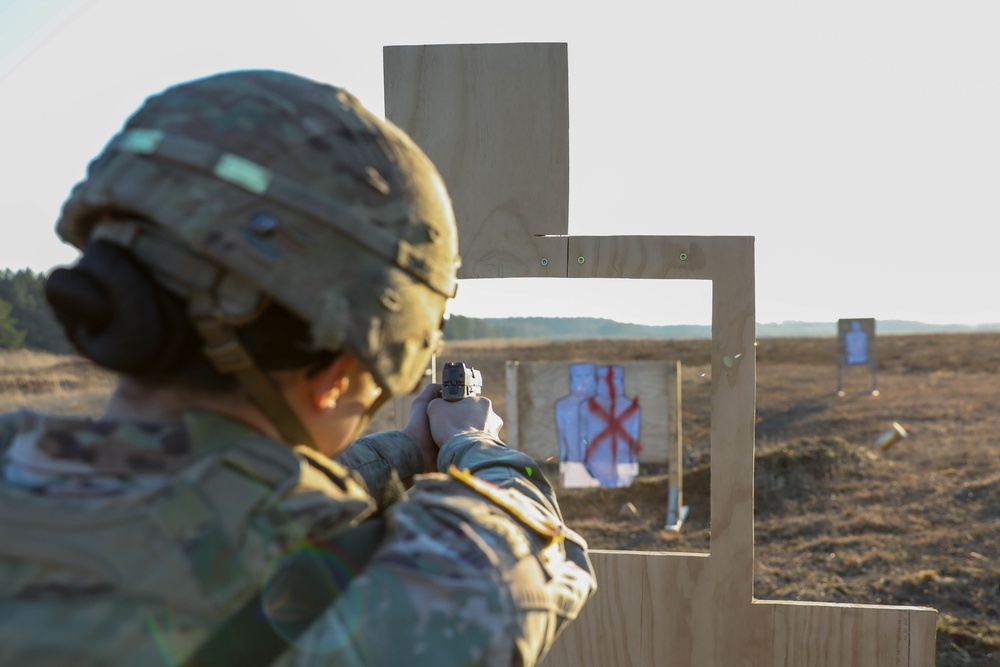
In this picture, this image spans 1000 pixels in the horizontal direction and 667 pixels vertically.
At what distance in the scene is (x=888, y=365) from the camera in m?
27.4

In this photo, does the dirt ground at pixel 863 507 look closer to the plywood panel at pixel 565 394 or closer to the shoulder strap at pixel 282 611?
the plywood panel at pixel 565 394

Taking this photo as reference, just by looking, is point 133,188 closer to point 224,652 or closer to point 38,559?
point 38,559

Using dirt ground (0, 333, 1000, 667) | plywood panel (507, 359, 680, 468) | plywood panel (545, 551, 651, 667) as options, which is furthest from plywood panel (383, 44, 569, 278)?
plywood panel (507, 359, 680, 468)

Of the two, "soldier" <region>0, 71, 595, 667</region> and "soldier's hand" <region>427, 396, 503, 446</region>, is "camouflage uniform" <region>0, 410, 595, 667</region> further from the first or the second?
"soldier's hand" <region>427, 396, 503, 446</region>

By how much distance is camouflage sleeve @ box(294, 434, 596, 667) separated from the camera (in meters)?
1.05

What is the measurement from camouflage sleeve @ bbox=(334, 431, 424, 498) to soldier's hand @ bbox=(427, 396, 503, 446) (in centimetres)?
6

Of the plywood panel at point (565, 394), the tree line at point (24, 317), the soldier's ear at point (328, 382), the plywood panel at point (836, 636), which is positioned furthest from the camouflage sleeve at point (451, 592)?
the tree line at point (24, 317)

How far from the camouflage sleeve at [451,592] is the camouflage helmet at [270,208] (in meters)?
0.19

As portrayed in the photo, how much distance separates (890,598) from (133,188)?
5.86m

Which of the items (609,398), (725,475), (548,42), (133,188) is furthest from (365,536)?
(609,398)

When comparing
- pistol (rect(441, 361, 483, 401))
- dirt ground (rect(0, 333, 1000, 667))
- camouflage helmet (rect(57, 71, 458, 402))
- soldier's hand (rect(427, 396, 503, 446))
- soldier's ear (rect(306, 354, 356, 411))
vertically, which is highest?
camouflage helmet (rect(57, 71, 458, 402))

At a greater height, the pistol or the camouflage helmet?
the camouflage helmet

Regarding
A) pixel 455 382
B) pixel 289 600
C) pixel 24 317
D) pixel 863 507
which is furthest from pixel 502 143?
pixel 24 317

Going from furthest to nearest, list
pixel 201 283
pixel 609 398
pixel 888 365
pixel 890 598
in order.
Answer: pixel 888 365
pixel 609 398
pixel 890 598
pixel 201 283
